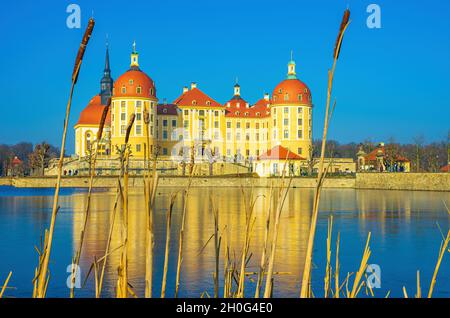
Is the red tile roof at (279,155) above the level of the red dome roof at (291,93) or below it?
below

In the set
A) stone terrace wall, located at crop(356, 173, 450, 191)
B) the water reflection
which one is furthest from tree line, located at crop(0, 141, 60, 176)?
the water reflection

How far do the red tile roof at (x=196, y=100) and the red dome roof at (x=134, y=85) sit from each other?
5.76m

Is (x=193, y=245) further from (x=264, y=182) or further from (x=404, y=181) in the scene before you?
(x=264, y=182)

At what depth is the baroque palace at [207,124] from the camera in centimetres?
6725

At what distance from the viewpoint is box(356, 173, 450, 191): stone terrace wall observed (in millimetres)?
46750

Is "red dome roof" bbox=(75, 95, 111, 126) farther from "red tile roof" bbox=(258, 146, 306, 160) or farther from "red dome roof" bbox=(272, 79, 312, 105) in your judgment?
"red tile roof" bbox=(258, 146, 306, 160)

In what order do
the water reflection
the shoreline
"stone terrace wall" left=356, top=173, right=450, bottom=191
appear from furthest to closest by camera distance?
the shoreline → "stone terrace wall" left=356, top=173, right=450, bottom=191 → the water reflection

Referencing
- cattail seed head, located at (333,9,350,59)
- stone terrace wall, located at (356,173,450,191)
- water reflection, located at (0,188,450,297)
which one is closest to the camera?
cattail seed head, located at (333,9,350,59)

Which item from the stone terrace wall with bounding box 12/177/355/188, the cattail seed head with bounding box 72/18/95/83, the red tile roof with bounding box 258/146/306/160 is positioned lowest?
the stone terrace wall with bounding box 12/177/355/188

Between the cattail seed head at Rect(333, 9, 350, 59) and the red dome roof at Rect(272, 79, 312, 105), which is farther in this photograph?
the red dome roof at Rect(272, 79, 312, 105)

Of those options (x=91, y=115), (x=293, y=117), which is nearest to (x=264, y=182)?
(x=293, y=117)

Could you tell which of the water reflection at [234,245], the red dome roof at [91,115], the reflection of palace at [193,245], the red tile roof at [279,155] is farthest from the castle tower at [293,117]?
the reflection of palace at [193,245]

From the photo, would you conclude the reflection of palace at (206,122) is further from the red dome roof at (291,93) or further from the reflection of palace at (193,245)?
the reflection of palace at (193,245)
